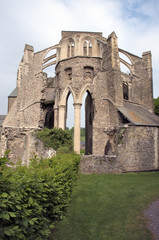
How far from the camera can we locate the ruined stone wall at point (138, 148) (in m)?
12.2

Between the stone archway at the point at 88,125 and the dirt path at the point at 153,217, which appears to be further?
the stone archway at the point at 88,125

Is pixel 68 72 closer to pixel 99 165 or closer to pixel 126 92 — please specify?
pixel 126 92

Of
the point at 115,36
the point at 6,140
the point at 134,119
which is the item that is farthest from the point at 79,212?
the point at 115,36

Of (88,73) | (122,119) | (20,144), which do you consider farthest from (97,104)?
(20,144)

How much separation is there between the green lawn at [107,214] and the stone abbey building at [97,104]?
172 inches

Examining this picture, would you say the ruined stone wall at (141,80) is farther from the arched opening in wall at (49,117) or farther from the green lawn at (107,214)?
the green lawn at (107,214)

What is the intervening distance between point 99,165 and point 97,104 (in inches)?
241

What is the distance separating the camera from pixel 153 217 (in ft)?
15.8

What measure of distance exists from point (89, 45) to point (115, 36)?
3506 mm

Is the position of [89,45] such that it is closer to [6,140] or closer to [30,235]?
[6,140]

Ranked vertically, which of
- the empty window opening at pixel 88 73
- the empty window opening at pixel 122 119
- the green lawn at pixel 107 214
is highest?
the empty window opening at pixel 88 73

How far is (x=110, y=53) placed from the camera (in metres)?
16.4

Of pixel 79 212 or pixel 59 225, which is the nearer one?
pixel 59 225

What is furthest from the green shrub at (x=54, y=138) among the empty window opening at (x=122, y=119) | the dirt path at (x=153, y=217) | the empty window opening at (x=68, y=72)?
the dirt path at (x=153, y=217)
